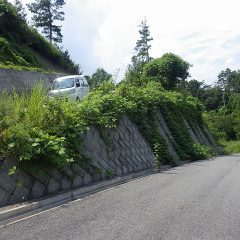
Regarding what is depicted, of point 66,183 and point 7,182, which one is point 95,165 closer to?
point 66,183

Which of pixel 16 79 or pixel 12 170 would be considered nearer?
pixel 12 170

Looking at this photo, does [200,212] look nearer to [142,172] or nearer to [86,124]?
[86,124]

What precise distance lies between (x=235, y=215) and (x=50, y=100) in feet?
21.3

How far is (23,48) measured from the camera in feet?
143

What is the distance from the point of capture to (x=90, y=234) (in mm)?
7309

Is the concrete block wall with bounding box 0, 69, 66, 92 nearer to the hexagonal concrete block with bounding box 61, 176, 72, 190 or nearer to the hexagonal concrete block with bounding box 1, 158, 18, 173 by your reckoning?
the hexagonal concrete block with bounding box 61, 176, 72, 190

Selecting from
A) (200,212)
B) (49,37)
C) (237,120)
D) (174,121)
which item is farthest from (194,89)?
(200,212)

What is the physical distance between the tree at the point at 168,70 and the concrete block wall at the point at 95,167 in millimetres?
26155

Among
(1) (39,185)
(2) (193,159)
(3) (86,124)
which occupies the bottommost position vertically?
(2) (193,159)

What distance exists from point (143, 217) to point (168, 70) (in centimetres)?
3927

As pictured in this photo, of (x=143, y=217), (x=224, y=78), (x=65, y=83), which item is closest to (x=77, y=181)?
(x=143, y=217)

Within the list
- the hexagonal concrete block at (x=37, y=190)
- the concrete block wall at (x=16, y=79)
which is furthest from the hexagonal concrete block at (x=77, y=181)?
the concrete block wall at (x=16, y=79)

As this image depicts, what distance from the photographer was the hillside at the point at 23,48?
124 feet

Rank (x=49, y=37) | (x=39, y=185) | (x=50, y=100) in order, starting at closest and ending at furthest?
(x=39, y=185) < (x=50, y=100) < (x=49, y=37)
